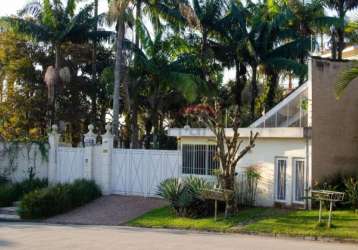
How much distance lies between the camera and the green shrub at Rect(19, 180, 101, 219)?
74.1 feet

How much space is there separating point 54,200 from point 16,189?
13.9ft

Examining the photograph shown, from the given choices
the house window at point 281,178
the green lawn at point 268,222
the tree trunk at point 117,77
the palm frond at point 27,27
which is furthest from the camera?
the palm frond at point 27,27

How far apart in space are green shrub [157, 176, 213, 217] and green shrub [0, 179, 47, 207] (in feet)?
25.9

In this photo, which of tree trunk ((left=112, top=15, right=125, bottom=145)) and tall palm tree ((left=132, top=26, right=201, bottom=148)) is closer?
tree trunk ((left=112, top=15, right=125, bottom=145))

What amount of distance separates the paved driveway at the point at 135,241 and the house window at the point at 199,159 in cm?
540

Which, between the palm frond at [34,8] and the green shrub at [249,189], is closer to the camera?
the green shrub at [249,189]

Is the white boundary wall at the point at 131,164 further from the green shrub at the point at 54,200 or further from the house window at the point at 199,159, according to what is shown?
the green shrub at the point at 54,200

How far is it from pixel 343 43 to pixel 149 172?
54.8 feet

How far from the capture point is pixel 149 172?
80.9 feet

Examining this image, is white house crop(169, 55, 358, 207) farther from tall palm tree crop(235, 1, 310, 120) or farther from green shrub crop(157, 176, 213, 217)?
tall palm tree crop(235, 1, 310, 120)

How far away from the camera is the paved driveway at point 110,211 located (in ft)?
70.1

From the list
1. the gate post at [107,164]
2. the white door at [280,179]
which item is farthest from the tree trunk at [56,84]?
the white door at [280,179]

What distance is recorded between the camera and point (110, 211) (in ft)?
74.3

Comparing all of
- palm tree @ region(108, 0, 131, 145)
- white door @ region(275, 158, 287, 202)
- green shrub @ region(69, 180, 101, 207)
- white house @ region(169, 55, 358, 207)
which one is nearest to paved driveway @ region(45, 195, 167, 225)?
green shrub @ region(69, 180, 101, 207)
